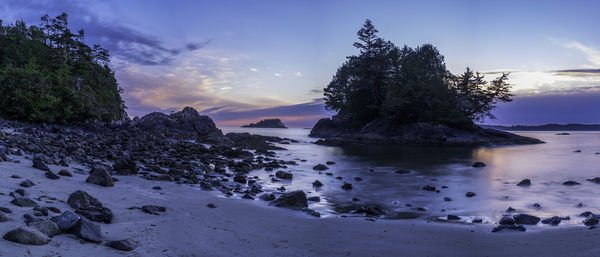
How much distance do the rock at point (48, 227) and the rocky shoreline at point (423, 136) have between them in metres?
41.5

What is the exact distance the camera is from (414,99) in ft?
171

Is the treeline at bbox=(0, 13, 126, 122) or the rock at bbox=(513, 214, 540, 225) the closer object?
the rock at bbox=(513, 214, 540, 225)

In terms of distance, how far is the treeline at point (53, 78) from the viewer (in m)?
25.0

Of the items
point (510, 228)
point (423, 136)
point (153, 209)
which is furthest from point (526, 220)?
point (423, 136)

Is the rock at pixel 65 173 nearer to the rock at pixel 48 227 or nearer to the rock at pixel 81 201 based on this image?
the rock at pixel 81 201

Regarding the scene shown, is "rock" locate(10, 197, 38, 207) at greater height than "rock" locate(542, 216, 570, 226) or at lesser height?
greater

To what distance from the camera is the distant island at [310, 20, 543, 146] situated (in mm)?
49891

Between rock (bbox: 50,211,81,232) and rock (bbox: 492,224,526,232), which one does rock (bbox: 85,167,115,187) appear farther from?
rock (bbox: 492,224,526,232)

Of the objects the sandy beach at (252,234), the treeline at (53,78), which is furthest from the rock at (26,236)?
the treeline at (53,78)

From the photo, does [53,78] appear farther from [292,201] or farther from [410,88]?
[410,88]

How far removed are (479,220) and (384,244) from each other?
3.50m

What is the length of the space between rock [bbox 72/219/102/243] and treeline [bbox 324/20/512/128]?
50.7 metres

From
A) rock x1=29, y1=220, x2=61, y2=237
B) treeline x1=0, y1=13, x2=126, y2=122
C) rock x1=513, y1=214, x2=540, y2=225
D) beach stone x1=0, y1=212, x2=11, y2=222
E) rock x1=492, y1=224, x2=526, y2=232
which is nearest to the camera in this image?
rock x1=29, y1=220, x2=61, y2=237

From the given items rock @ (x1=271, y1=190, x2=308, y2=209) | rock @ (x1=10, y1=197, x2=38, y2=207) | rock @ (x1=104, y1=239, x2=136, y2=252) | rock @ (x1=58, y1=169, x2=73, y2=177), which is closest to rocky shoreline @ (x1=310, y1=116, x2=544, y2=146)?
rock @ (x1=271, y1=190, x2=308, y2=209)
